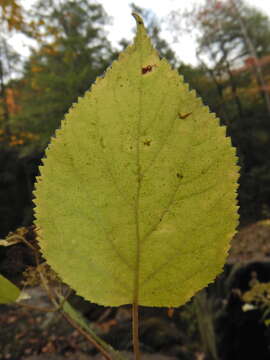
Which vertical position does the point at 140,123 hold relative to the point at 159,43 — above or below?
below

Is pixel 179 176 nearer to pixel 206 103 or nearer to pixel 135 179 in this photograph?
pixel 135 179

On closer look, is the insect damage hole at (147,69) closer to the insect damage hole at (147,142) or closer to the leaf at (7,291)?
the insect damage hole at (147,142)

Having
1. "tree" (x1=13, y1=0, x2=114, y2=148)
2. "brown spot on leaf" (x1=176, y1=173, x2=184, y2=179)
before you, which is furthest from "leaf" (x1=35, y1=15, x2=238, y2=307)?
"tree" (x1=13, y1=0, x2=114, y2=148)

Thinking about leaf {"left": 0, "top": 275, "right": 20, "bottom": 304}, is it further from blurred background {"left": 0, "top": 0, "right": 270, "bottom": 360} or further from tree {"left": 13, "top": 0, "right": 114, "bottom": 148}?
tree {"left": 13, "top": 0, "right": 114, "bottom": 148}

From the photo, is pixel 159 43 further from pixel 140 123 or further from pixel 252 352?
pixel 140 123

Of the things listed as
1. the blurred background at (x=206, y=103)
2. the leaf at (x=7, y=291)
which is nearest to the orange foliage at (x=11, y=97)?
the blurred background at (x=206, y=103)

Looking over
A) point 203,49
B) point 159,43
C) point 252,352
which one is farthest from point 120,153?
point 203,49

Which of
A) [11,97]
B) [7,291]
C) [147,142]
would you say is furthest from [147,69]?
[11,97]
